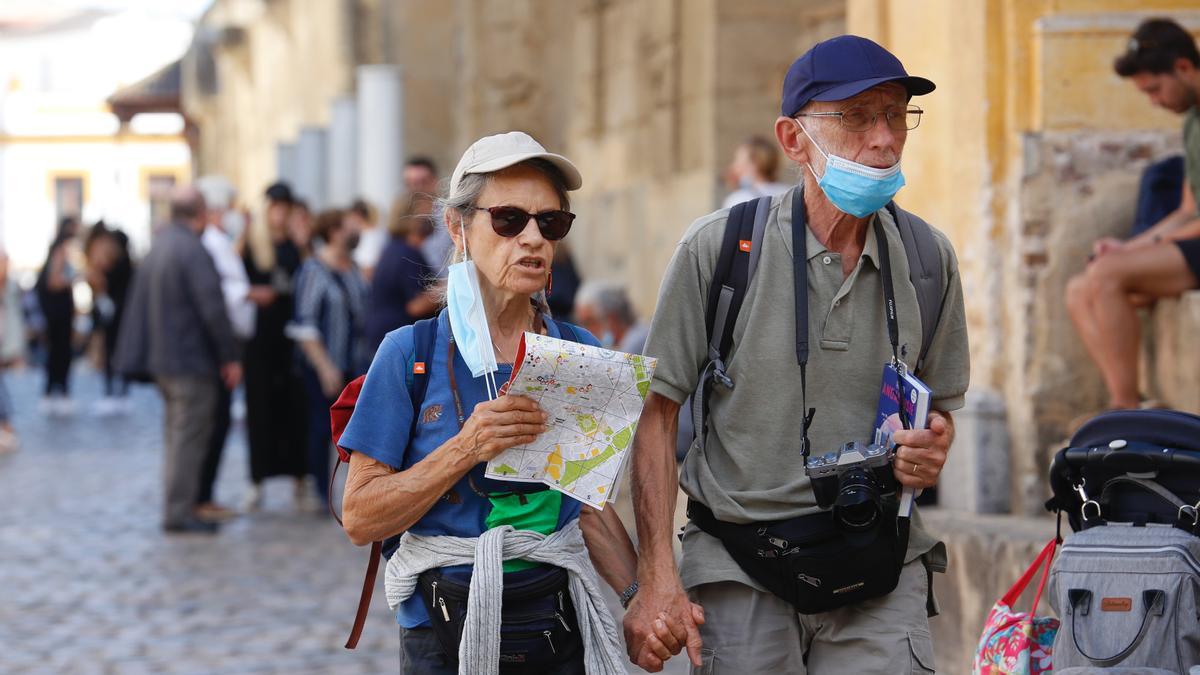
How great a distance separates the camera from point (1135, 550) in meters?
4.09

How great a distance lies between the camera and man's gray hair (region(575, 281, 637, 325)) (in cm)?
1005

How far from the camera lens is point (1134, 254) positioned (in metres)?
6.69

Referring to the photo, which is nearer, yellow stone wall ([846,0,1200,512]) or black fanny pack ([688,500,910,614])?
black fanny pack ([688,500,910,614])

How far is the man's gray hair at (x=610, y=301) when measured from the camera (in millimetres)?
10055

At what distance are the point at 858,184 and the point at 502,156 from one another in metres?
0.72

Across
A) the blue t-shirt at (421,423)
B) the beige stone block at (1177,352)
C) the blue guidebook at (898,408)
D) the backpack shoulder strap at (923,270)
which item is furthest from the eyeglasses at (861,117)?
the beige stone block at (1177,352)

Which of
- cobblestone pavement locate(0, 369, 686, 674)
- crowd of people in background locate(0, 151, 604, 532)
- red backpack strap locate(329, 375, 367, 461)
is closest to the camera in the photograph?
red backpack strap locate(329, 375, 367, 461)

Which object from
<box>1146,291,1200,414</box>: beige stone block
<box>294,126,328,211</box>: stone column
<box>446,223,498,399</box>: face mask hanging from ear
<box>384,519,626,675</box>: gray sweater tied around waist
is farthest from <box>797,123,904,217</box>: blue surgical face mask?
<box>294,126,328,211</box>: stone column

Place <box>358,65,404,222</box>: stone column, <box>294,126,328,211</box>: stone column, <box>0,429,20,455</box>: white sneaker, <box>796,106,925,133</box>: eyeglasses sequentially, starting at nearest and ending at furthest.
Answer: <box>796,106,925,133</box>: eyeglasses
<box>0,429,20,455</box>: white sneaker
<box>358,65,404,222</box>: stone column
<box>294,126,328,211</box>: stone column

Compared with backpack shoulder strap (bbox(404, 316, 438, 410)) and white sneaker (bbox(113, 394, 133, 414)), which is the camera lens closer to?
backpack shoulder strap (bbox(404, 316, 438, 410))

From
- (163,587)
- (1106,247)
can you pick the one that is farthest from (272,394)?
(1106,247)

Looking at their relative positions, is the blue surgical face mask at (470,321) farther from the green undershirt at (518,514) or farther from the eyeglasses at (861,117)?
the eyeglasses at (861,117)

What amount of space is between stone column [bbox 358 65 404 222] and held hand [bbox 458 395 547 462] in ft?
55.3

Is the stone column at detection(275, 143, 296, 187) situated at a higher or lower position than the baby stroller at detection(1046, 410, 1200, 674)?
higher
